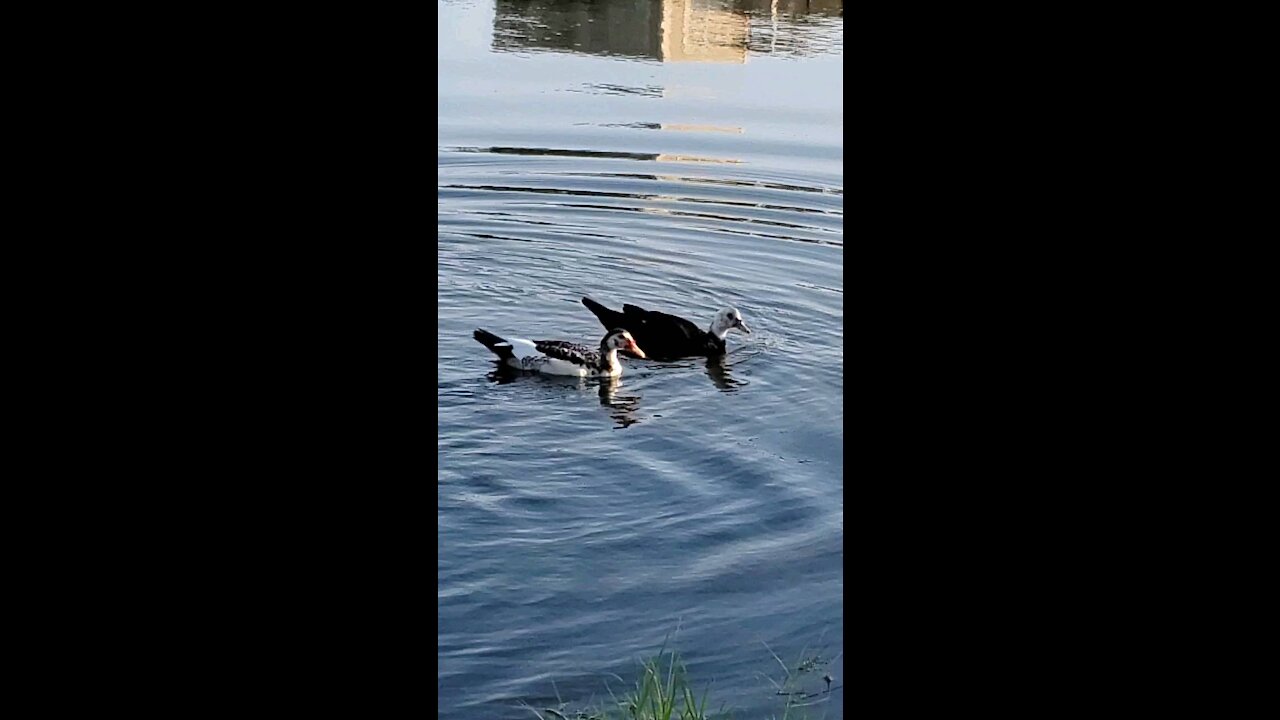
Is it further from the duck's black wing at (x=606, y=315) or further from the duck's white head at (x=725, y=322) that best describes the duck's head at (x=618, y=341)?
the duck's white head at (x=725, y=322)

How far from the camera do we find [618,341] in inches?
285

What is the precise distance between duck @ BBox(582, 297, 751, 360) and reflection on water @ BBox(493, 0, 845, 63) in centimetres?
752

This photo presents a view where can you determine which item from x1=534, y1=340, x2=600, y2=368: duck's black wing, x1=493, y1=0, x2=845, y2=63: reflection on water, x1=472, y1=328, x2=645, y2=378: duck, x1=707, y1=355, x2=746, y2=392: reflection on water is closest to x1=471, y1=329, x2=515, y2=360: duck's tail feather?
x1=472, y1=328, x2=645, y2=378: duck

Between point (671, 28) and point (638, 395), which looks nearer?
point (638, 395)

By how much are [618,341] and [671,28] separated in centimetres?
959

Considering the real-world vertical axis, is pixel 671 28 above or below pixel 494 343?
above

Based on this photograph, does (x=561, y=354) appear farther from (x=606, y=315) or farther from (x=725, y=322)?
(x=725, y=322)

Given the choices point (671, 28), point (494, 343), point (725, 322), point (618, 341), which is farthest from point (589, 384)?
Result: point (671, 28)

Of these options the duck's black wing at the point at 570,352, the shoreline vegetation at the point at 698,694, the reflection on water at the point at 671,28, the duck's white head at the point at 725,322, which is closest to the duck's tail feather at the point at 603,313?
the duck's black wing at the point at 570,352

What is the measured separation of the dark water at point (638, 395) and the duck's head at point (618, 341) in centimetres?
14

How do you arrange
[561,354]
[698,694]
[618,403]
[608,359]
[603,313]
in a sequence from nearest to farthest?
[698,694], [618,403], [561,354], [608,359], [603,313]

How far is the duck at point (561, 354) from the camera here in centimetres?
700

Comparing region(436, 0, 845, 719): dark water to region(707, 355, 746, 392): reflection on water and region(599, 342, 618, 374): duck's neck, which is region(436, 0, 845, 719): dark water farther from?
region(599, 342, 618, 374): duck's neck
